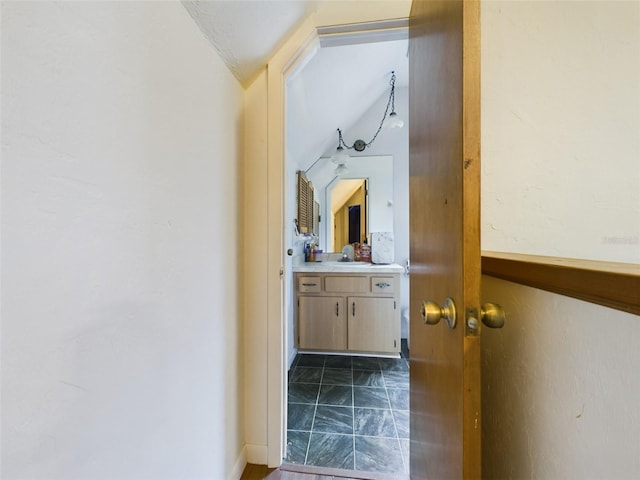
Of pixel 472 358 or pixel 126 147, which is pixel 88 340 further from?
pixel 472 358

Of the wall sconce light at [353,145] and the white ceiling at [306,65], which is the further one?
the wall sconce light at [353,145]

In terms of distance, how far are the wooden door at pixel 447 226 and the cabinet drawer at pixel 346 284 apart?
139 cm

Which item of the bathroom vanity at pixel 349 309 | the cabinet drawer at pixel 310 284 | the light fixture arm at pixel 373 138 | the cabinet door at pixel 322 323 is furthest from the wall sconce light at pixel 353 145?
the cabinet door at pixel 322 323

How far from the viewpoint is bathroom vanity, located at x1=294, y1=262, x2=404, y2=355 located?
2180 millimetres

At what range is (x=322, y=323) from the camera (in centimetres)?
224

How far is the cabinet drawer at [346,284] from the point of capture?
2195 mm

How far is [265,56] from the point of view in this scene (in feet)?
3.41

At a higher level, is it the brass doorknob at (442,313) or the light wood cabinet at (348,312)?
the brass doorknob at (442,313)

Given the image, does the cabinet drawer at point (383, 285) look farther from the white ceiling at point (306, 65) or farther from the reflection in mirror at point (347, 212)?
the white ceiling at point (306, 65)

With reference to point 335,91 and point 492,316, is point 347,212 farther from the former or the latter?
point 492,316

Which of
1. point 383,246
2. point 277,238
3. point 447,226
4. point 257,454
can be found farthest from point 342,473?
point 383,246

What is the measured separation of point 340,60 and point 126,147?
1556 millimetres

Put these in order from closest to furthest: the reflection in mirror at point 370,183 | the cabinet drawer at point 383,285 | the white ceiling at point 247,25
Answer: the white ceiling at point 247,25 → the cabinet drawer at point 383,285 → the reflection in mirror at point 370,183

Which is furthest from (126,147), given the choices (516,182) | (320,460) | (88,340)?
(320,460)
